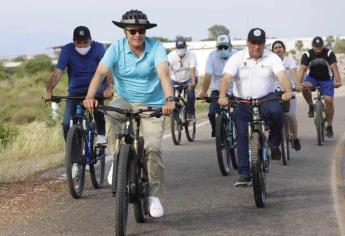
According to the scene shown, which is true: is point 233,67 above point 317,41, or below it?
above

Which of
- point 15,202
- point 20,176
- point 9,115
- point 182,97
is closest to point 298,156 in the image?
point 182,97

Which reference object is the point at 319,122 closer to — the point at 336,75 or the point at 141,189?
the point at 336,75

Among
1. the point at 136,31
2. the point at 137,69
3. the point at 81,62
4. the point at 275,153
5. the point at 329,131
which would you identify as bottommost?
the point at 329,131

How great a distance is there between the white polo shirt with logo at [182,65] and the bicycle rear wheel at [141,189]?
7980 millimetres

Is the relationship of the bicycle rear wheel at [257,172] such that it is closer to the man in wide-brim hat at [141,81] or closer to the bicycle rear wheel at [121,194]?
the man in wide-brim hat at [141,81]

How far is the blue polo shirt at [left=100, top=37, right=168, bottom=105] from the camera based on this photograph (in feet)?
24.0

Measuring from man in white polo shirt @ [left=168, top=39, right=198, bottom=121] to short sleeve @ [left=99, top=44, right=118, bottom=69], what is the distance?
764cm

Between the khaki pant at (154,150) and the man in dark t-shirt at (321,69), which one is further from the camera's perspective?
the man in dark t-shirt at (321,69)

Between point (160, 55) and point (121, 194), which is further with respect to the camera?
point (160, 55)

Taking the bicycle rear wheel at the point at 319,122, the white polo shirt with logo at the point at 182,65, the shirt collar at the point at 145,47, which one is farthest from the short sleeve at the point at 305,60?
the shirt collar at the point at 145,47

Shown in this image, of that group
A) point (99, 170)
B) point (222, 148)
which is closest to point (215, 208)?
point (99, 170)

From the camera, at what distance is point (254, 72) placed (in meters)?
8.81

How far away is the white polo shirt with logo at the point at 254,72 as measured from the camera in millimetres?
8773

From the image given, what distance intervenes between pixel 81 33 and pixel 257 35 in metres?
2.34
